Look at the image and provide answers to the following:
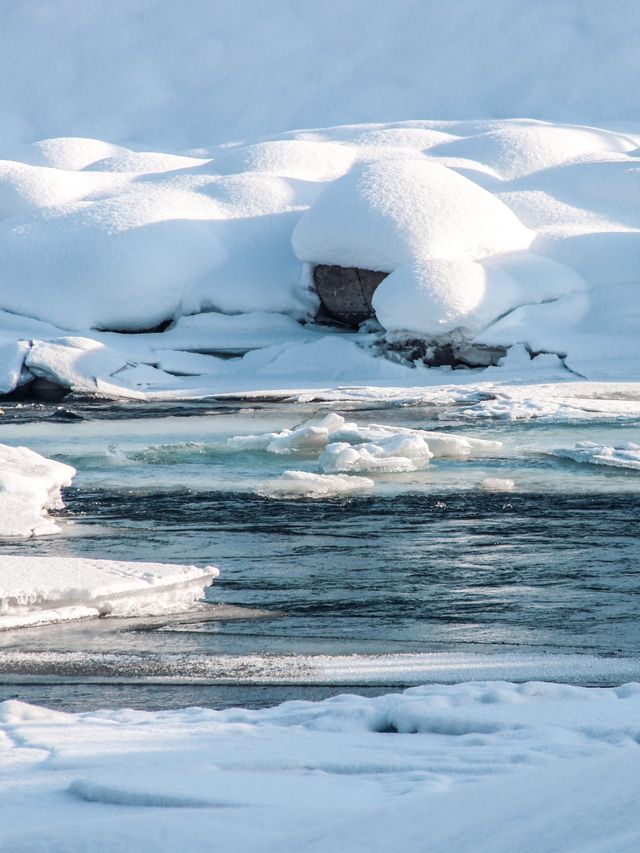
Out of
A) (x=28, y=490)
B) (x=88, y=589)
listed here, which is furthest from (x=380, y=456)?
(x=88, y=589)

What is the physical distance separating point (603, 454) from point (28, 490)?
477cm

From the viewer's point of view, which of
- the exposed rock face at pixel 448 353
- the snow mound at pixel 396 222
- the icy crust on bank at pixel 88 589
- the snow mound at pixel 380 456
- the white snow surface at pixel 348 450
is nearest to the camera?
the icy crust on bank at pixel 88 589

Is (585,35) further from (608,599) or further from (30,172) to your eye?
(608,599)

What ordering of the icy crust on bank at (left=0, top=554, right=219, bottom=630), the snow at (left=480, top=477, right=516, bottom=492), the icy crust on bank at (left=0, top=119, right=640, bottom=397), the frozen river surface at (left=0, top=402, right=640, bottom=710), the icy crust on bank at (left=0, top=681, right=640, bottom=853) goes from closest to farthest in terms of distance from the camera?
the icy crust on bank at (left=0, top=681, right=640, bottom=853)
the frozen river surface at (left=0, top=402, right=640, bottom=710)
the icy crust on bank at (left=0, top=554, right=219, bottom=630)
the snow at (left=480, top=477, right=516, bottom=492)
the icy crust on bank at (left=0, top=119, right=640, bottom=397)

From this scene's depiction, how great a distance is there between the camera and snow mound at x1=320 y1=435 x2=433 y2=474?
31.3 ft

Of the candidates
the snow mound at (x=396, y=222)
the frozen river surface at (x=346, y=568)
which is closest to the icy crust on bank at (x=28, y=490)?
the frozen river surface at (x=346, y=568)

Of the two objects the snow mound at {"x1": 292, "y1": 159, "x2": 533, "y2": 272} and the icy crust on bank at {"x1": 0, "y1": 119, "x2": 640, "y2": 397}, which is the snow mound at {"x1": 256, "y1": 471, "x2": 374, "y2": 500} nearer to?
the icy crust on bank at {"x1": 0, "y1": 119, "x2": 640, "y2": 397}

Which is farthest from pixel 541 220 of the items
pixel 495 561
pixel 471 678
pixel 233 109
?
pixel 233 109

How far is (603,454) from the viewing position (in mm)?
9836

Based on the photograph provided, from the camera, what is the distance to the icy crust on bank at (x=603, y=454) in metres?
9.62

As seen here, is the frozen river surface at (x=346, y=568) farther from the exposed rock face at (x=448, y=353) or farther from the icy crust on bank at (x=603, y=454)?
the exposed rock face at (x=448, y=353)

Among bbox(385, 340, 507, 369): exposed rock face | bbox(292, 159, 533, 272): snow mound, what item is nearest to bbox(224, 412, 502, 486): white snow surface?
bbox(385, 340, 507, 369): exposed rock face

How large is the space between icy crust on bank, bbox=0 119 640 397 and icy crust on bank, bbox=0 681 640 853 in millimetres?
11324

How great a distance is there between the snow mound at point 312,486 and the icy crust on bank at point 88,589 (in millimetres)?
2622
